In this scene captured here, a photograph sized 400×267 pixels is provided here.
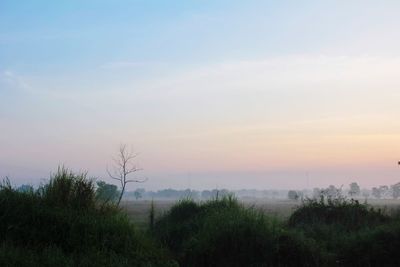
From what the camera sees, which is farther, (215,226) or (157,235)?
(157,235)

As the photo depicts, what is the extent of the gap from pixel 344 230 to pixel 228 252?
20.4 feet

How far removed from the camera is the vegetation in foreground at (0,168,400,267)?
13484 millimetres

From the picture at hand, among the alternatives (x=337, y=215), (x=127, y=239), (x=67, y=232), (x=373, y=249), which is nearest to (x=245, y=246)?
(x=127, y=239)

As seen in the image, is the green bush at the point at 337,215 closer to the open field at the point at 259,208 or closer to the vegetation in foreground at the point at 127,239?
the open field at the point at 259,208

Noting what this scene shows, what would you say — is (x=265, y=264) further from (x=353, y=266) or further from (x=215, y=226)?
(x=353, y=266)

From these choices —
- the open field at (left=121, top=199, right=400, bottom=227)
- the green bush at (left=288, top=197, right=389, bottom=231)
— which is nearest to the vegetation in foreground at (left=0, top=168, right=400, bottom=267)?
the green bush at (left=288, top=197, right=389, bottom=231)

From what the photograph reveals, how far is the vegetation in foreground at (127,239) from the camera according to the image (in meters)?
13.5

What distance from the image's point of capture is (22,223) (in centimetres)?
1448

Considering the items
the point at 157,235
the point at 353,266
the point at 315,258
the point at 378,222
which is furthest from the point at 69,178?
the point at 378,222

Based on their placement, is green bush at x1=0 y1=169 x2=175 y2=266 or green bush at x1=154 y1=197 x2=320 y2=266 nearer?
green bush at x1=0 y1=169 x2=175 y2=266

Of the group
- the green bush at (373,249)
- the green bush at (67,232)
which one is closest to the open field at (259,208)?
the green bush at (67,232)

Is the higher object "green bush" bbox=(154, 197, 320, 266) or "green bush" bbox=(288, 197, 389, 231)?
"green bush" bbox=(288, 197, 389, 231)

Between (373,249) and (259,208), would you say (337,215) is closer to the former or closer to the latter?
(259,208)

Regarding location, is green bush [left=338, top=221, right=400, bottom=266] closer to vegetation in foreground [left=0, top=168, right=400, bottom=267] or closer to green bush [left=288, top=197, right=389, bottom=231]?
vegetation in foreground [left=0, top=168, right=400, bottom=267]
